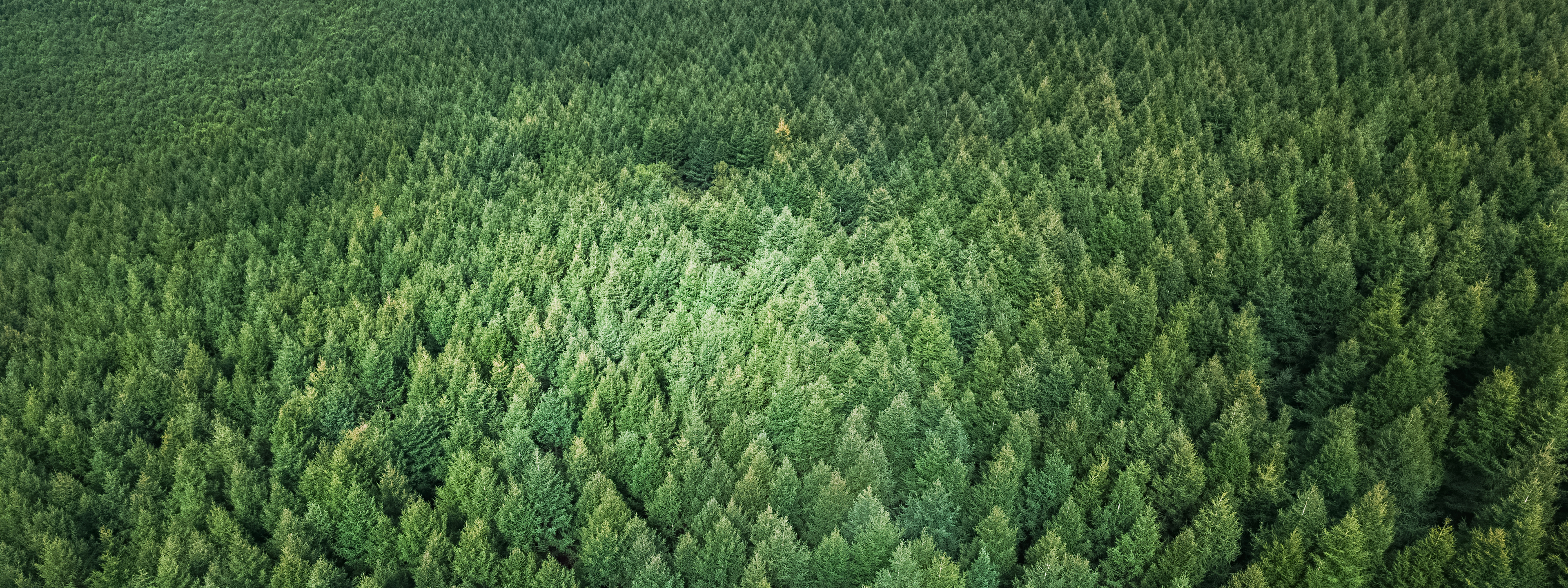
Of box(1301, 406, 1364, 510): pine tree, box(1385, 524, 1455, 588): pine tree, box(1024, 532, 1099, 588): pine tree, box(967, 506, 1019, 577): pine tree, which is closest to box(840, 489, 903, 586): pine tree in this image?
box(967, 506, 1019, 577): pine tree

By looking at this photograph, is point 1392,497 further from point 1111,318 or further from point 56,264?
point 56,264

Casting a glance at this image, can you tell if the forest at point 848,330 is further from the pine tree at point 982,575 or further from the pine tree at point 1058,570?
the pine tree at point 982,575

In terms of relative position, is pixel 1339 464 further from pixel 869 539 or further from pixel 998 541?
pixel 869 539

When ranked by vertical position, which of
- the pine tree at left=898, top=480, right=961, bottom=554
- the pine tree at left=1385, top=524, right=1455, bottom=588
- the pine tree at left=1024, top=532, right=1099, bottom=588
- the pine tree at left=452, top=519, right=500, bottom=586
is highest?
the pine tree at left=1385, top=524, right=1455, bottom=588

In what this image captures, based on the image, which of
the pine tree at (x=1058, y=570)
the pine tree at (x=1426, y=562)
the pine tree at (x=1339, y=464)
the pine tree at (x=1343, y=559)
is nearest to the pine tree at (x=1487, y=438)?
the pine tree at (x=1339, y=464)

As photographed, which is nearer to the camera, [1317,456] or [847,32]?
[1317,456]

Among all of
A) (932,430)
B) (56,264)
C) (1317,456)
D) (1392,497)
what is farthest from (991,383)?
(56,264)

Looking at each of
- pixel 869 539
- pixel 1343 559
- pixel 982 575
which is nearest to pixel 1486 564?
pixel 1343 559

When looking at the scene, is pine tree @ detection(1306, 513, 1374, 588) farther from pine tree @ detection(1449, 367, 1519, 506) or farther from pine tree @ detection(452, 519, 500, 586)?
pine tree @ detection(452, 519, 500, 586)
